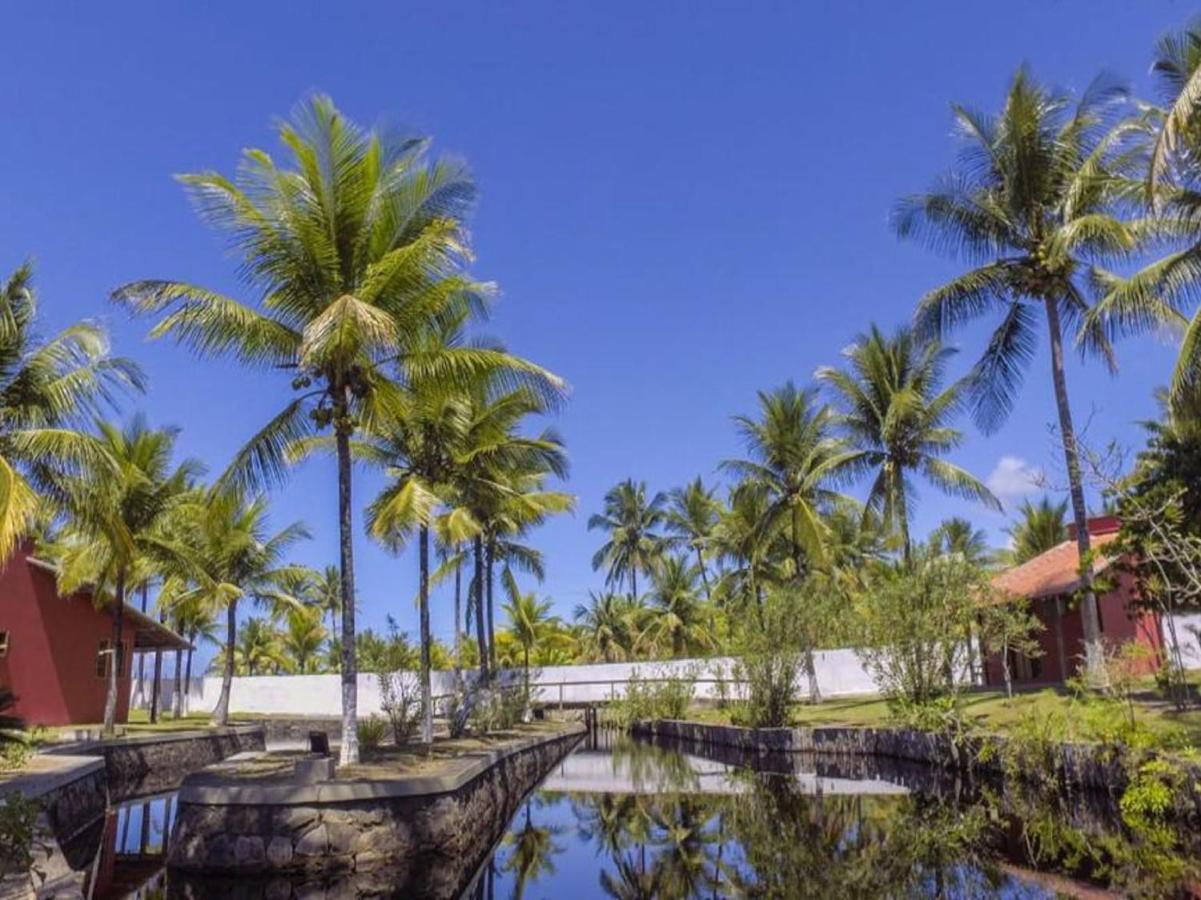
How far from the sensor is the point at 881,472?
80.2 ft

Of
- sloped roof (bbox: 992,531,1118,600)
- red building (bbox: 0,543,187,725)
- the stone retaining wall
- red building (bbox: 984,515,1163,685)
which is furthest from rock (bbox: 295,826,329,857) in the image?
red building (bbox: 984,515,1163,685)

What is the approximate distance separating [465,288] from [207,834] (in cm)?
807

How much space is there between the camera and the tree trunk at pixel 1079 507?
1555cm

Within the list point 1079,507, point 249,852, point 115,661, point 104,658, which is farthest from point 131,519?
point 1079,507

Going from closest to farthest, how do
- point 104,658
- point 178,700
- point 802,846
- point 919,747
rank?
point 802,846, point 919,747, point 104,658, point 178,700

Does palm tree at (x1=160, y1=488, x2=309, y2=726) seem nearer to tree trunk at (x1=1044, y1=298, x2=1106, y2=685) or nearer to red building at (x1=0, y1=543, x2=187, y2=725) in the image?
red building at (x1=0, y1=543, x2=187, y2=725)

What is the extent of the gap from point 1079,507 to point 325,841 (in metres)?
14.6

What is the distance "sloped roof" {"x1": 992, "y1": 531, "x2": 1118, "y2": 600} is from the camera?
70.6ft

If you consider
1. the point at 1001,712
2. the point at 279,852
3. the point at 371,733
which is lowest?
the point at 279,852

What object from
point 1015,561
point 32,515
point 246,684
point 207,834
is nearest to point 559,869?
point 207,834

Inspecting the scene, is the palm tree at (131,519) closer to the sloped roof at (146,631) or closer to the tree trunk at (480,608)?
the sloped roof at (146,631)

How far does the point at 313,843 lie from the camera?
9.22 meters

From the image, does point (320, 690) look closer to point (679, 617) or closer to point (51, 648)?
point (51, 648)

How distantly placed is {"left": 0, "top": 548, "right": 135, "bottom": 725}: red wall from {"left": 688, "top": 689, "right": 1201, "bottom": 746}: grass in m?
17.3
